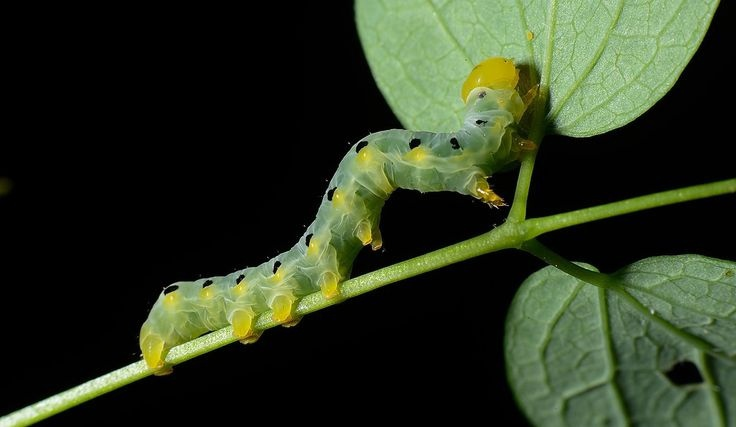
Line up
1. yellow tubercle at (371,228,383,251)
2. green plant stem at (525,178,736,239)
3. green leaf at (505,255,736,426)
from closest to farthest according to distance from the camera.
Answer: green leaf at (505,255,736,426) → green plant stem at (525,178,736,239) → yellow tubercle at (371,228,383,251)

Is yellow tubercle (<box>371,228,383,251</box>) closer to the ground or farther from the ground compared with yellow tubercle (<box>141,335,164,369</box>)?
farther from the ground

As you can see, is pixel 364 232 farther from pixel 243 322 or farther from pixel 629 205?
pixel 629 205

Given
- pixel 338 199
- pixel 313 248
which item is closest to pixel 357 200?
pixel 338 199

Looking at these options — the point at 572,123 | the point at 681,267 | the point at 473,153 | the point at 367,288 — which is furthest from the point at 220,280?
the point at 681,267

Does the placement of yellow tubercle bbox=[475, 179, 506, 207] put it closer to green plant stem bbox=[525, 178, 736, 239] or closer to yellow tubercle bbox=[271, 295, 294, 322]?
green plant stem bbox=[525, 178, 736, 239]

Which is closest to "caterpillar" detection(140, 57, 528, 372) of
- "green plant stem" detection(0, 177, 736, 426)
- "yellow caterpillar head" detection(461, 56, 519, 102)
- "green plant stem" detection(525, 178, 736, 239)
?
"yellow caterpillar head" detection(461, 56, 519, 102)

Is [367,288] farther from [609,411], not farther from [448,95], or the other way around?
[448,95]

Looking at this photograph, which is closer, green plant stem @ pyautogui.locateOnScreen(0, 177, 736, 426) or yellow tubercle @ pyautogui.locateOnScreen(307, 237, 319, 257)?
green plant stem @ pyautogui.locateOnScreen(0, 177, 736, 426)
